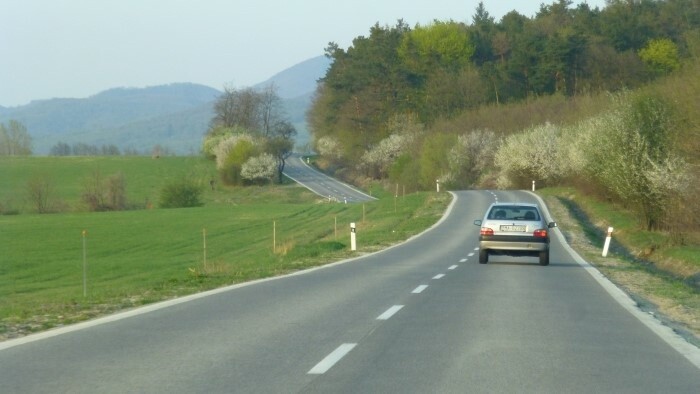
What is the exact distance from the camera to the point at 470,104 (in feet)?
334

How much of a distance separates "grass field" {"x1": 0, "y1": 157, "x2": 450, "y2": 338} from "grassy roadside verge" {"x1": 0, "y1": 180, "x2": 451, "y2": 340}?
0.17 feet

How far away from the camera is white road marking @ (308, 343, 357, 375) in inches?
347

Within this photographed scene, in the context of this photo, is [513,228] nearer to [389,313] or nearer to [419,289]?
[419,289]

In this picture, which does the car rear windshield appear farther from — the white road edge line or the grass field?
the grass field

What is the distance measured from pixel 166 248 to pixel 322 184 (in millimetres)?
54223

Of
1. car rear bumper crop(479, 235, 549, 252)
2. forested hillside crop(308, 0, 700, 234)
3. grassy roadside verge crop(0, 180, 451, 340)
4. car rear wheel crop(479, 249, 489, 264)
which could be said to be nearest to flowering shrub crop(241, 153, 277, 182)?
forested hillside crop(308, 0, 700, 234)

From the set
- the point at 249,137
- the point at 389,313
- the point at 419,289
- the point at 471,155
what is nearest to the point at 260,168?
the point at 249,137

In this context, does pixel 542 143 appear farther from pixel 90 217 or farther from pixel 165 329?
pixel 165 329

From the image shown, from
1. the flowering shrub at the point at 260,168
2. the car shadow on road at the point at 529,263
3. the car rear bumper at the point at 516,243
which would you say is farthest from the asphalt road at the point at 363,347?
the flowering shrub at the point at 260,168

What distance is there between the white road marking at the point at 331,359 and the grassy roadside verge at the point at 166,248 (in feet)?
12.7

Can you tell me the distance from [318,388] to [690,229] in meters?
35.8

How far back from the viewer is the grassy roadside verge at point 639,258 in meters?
15.3

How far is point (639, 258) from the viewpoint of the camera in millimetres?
39938

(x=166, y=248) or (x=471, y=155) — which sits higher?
(x=471, y=155)
